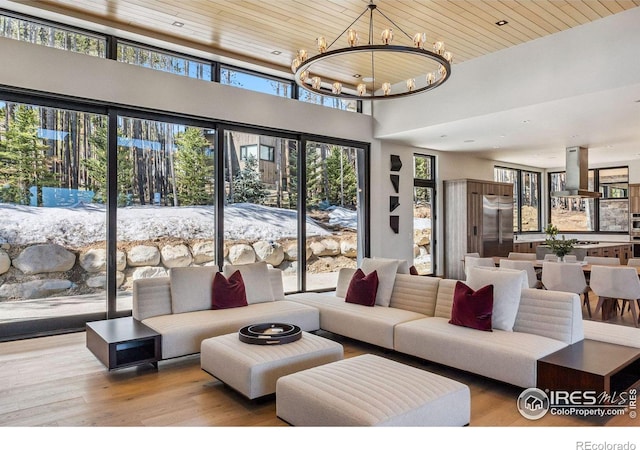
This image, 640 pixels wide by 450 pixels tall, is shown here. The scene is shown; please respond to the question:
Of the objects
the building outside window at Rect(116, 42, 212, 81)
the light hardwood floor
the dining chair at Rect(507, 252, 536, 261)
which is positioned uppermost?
the building outside window at Rect(116, 42, 212, 81)

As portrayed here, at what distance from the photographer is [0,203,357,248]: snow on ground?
5035 millimetres

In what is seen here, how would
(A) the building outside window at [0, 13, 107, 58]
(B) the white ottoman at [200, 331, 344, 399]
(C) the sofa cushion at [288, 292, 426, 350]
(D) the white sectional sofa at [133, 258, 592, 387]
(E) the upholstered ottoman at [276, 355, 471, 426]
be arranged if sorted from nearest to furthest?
(E) the upholstered ottoman at [276, 355, 471, 426] < (B) the white ottoman at [200, 331, 344, 399] < (D) the white sectional sofa at [133, 258, 592, 387] < (C) the sofa cushion at [288, 292, 426, 350] < (A) the building outside window at [0, 13, 107, 58]

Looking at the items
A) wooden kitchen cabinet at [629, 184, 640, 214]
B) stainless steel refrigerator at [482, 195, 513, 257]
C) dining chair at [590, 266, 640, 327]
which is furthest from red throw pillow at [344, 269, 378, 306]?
wooden kitchen cabinet at [629, 184, 640, 214]

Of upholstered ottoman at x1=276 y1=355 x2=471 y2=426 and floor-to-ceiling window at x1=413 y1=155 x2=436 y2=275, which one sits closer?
upholstered ottoman at x1=276 y1=355 x2=471 y2=426

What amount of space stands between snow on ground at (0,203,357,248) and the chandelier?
7.14 ft

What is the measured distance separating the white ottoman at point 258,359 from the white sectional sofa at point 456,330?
2.71 ft

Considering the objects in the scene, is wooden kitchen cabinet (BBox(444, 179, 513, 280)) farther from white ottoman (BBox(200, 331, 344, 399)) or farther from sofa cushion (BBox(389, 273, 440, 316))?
white ottoman (BBox(200, 331, 344, 399))

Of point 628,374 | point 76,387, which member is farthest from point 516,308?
point 76,387

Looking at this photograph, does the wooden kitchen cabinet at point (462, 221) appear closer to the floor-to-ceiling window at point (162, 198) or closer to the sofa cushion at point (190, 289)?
the floor-to-ceiling window at point (162, 198)

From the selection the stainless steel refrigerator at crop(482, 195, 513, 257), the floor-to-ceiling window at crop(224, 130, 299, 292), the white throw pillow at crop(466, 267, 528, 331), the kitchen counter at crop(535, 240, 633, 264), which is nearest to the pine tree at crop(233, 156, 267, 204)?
the floor-to-ceiling window at crop(224, 130, 299, 292)

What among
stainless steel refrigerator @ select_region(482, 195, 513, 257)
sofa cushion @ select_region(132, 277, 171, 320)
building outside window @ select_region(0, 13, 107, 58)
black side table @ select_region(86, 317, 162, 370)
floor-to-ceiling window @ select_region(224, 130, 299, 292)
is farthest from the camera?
stainless steel refrigerator @ select_region(482, 195, 513, 257)

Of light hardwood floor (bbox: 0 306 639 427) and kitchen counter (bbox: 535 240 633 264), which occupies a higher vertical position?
kitchen counter (bbox: 535 240 633 264)

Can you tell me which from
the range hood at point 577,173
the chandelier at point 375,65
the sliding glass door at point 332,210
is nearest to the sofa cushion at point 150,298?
the chandelier at point 375,65
